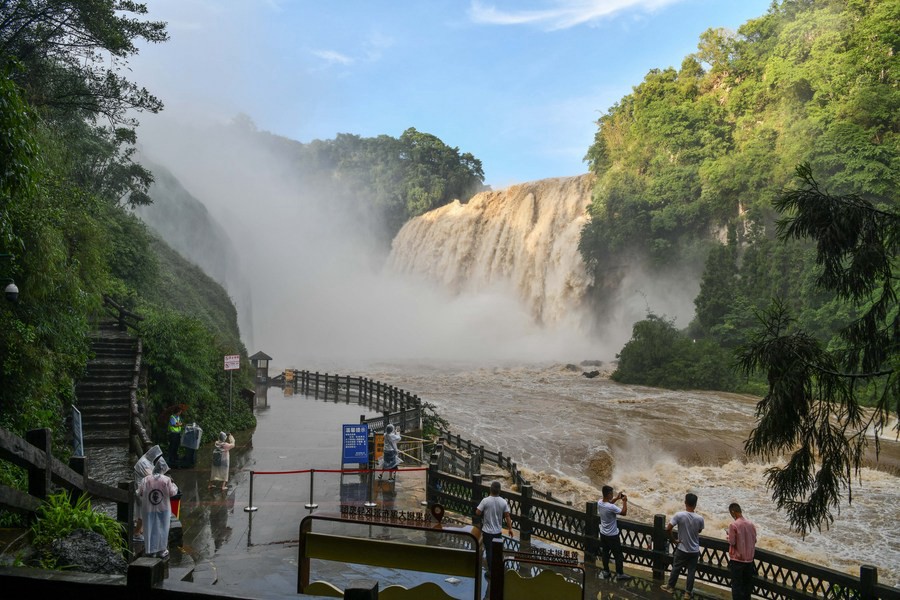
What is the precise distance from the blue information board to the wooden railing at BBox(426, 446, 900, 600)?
243 cm

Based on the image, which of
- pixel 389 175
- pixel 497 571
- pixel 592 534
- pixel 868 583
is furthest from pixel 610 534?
pixel 389 175

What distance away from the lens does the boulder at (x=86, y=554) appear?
18.5 ft

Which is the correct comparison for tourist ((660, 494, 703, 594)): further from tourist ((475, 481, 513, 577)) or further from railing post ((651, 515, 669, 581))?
tourist ((475, 481, 513, 577))

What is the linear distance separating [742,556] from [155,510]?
758 cm

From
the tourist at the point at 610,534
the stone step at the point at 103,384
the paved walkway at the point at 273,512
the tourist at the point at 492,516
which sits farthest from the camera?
the stone step at the point at 103,384

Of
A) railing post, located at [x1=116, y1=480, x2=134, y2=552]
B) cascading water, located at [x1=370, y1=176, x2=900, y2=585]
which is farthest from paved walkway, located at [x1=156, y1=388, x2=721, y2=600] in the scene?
cascading water, located at [x1=370, y1=176, x2=900, y2=585]

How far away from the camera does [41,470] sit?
20.2ft

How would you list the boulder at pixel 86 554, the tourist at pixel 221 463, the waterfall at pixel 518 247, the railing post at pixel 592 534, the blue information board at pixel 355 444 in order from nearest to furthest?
the boulder at pixel 86 554 < the railing post at pixel 592 534 < the tourist at pixel 221 463 < the blue information board at pixel 355 444 < the waterfall at pixel 518 247

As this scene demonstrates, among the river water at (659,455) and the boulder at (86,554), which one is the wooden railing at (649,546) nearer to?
the river water at (659,455)

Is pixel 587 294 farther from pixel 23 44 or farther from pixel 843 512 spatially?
pixel 23 44

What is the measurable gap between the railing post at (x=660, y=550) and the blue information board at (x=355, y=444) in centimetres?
758

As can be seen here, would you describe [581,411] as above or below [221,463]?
below

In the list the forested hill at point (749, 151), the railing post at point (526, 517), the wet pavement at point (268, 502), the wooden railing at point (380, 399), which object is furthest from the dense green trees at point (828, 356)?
the forested hill at point (749, 151)

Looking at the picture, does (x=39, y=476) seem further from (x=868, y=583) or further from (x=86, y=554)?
(x=868, y=583)
